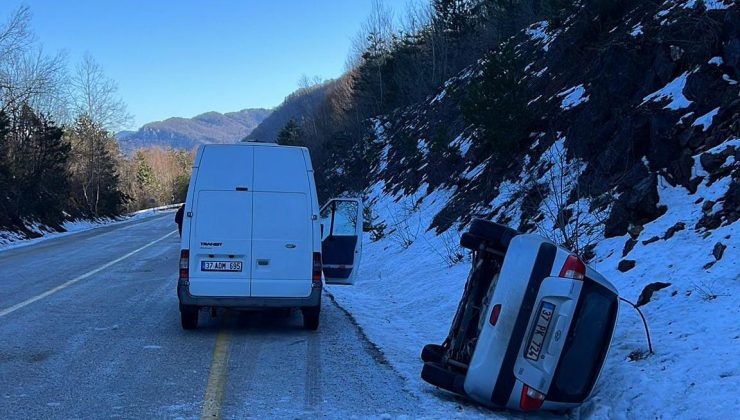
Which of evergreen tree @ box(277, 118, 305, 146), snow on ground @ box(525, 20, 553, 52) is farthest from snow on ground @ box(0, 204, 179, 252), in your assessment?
evergreen tree @ box(277, 118, 305, 146)

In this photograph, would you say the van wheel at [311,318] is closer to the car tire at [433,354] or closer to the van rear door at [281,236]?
the van rear door at [281,236]

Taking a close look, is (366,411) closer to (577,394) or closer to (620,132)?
(577,394)

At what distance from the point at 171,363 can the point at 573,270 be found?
4.06 metres

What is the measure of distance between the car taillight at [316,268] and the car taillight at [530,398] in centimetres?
352

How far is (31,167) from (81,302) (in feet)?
92.3

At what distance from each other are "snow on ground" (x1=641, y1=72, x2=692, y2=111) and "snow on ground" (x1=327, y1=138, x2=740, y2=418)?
2.00m

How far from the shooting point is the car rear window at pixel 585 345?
14.5 feet

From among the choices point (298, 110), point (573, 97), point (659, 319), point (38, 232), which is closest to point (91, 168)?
point (38, 232)

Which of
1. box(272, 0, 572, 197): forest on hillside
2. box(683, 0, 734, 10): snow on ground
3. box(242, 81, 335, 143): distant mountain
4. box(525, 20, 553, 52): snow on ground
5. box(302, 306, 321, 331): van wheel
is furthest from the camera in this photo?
box(242, 81, 335, 143): distant mountain

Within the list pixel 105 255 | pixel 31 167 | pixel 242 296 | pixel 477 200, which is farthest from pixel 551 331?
pixel 31 167

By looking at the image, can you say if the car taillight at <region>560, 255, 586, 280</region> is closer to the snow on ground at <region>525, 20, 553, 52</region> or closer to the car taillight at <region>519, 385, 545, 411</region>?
the car taillight at <region>519, 385, 545, 411</region>

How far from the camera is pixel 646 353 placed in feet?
16.8

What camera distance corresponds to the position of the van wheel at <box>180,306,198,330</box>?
736 cm

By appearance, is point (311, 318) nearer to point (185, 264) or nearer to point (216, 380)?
point (185, 264)
